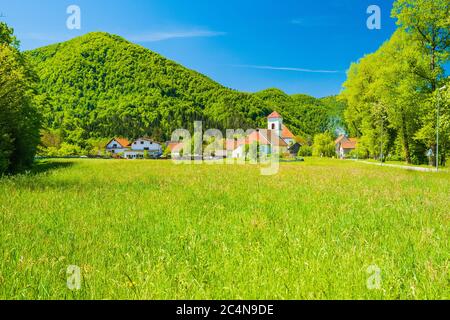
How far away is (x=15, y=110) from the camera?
57.5 feet

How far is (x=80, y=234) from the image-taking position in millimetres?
5066

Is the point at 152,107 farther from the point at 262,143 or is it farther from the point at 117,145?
the point at 262,143

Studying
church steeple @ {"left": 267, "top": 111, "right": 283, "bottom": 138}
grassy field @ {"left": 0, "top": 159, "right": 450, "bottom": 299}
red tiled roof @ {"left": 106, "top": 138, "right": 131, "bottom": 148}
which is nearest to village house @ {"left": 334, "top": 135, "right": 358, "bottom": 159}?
church steeple @ {"left": 267, "top": 111, "right": 283, "bottom": 138}

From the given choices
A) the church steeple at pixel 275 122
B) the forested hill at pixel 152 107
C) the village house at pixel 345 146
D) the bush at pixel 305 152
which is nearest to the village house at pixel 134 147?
the forested hill at pixel 152 107

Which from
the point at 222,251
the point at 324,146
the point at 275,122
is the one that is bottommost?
the point at 222,251

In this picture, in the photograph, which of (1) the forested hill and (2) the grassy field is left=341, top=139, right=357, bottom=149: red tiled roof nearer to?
(1) the forested hill

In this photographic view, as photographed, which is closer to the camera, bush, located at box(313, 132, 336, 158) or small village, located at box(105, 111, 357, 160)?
small village, located at box(105, 111, 357, 160)

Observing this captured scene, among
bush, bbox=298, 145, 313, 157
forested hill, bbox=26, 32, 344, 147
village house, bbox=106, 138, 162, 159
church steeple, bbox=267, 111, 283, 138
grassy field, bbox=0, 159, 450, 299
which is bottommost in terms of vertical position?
grassy field, bbox=0, 159, 450, 299

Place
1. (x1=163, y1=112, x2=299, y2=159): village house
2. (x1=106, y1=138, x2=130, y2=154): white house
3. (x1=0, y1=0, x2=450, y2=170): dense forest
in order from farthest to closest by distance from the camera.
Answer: (x1=106, y1=138, x2=130, y2=154): white house < (x1=163, y1=112, x2=299, y2=159): village house < (x1=0, y1=0, x2=450, y2=170): dense forest

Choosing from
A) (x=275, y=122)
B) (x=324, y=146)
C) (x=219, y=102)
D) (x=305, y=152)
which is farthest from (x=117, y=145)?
(x=324, y=146)

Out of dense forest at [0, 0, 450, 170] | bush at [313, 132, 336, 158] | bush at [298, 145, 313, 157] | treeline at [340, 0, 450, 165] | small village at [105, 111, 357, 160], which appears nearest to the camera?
dense forest at [0, 0, 450, 170]

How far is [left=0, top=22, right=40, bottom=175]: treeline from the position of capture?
647 inches

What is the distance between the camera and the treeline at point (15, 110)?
16438 millimetres
